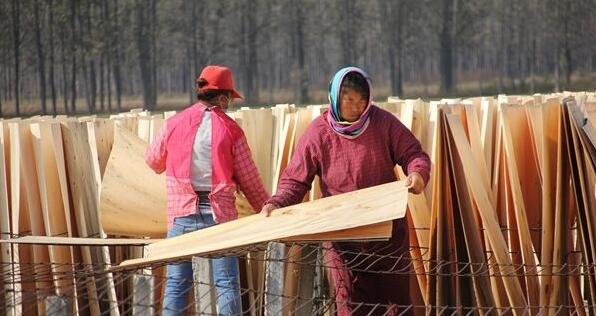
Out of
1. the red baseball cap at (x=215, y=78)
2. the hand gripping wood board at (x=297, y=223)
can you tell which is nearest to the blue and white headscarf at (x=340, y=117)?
the hand gripping wood board at (x=297, y=223)

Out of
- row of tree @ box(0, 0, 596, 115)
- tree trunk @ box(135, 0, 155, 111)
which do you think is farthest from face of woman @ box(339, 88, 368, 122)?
tree trunk @ box(135, 0, 155, 111)

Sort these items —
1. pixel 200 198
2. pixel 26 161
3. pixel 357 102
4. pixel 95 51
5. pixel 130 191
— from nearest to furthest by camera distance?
pixel 357 102, pixel 200 198, pixel 130 191, pixel 26 161, pixel 95 51

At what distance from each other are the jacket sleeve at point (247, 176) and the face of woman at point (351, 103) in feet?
2.39

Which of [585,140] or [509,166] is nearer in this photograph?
[585,140]

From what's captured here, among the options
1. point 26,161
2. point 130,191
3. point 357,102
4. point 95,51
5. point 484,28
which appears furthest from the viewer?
point 484,28

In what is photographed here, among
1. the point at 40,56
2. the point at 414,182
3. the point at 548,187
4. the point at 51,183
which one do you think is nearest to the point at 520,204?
the point at 548,187

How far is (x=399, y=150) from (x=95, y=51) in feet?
148

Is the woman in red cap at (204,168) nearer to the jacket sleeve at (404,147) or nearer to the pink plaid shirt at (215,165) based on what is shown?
the pink plaid shirt at (215,165)

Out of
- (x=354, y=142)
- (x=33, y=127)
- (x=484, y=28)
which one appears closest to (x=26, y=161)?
(x=33, y=127)

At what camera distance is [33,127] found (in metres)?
7.17

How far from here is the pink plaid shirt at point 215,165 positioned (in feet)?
19.0

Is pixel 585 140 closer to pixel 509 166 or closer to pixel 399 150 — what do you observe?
pixel 399 150

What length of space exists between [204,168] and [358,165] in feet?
2.85

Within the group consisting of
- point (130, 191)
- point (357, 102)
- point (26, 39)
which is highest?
point (26, 39)
